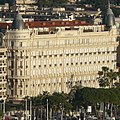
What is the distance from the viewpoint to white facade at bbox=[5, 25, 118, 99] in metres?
143

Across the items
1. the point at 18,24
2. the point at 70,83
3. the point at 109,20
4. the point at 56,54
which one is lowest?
the point at 70,83

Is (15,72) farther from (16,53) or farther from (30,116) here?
(30,116)

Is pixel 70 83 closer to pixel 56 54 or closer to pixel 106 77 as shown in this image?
pixel 56 54

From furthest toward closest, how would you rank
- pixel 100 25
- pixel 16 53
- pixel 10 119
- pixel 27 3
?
pixel 27 3, pixel 100 25, pixel 16 53, pixel 10 119

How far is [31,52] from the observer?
471 ft

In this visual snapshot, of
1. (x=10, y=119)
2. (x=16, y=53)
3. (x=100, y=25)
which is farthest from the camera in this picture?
(x=100, y=25)

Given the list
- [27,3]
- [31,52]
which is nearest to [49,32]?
[31,52]

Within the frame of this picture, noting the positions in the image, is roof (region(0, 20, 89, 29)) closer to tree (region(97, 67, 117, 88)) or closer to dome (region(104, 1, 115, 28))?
dome (region(104, 1, 115, 28))

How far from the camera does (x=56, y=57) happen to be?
480 feet

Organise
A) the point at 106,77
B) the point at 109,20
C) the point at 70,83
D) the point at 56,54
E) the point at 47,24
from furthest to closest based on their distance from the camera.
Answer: the point at 109,20
the point at 47,24
the point at 70,83
the point at 56,54
the point at 106,77

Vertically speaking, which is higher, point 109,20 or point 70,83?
point 109,20

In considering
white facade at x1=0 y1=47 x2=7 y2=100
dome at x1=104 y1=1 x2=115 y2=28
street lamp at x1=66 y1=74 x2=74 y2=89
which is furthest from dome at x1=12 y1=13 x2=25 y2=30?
dome at x1=104 y1=1 x2=115 y2=28

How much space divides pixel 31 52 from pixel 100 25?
10514 millimetres

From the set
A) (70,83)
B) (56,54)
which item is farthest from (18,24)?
(70,83)
